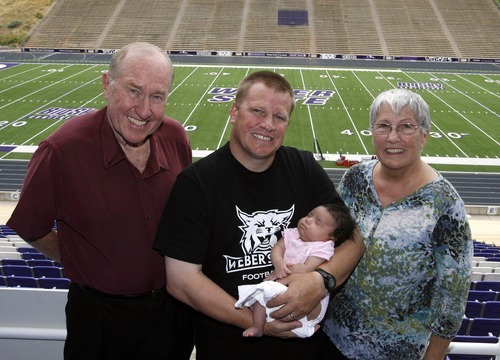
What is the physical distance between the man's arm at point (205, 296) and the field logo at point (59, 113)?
856 inches

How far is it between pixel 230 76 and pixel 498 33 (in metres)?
28.7

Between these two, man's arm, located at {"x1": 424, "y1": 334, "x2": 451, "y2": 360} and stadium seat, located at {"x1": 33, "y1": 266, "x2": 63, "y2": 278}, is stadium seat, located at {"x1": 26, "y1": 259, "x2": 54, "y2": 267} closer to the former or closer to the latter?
stadium seat, located at {"x1": 33, "y1": 266, "x2": 63, "y2": 278}

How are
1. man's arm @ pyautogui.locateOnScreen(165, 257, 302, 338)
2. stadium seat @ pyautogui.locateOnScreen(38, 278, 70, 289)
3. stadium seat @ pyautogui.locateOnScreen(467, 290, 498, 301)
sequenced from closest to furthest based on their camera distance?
man's arm @ pyautogui.locateOnScreen(165, 257, 302, 338) → stadium seat @ pyautogui.locateOnScreen(38, 278, 70, 289) → stadium seat @ pyautogui.locateOnScreen(467, 290, 498, 301)

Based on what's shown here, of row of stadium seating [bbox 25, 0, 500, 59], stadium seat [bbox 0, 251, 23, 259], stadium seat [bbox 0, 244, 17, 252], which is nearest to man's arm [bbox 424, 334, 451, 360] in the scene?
stadium seat [bbox 0, 251, 23, 259]

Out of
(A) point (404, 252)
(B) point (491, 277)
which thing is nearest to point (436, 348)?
(A) point (404, 252)

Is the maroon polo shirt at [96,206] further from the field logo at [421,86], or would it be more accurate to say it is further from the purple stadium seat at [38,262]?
the field logo at [421,86]

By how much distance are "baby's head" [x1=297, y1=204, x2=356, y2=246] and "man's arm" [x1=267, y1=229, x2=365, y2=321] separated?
3.1 inches

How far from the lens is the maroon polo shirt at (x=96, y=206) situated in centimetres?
251

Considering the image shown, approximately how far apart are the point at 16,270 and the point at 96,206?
14.4 feet

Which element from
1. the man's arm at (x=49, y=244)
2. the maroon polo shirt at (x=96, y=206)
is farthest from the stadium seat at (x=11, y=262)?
the maroon polo shirt at (x=96, y=206)

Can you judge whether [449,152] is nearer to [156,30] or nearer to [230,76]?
[230,76]

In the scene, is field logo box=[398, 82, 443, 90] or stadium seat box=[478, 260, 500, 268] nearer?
stadium seat box=[478, 260, 500, 268]

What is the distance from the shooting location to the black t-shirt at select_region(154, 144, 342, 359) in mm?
2266

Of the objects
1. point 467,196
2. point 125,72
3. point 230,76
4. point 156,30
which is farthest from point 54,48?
point 125,72
